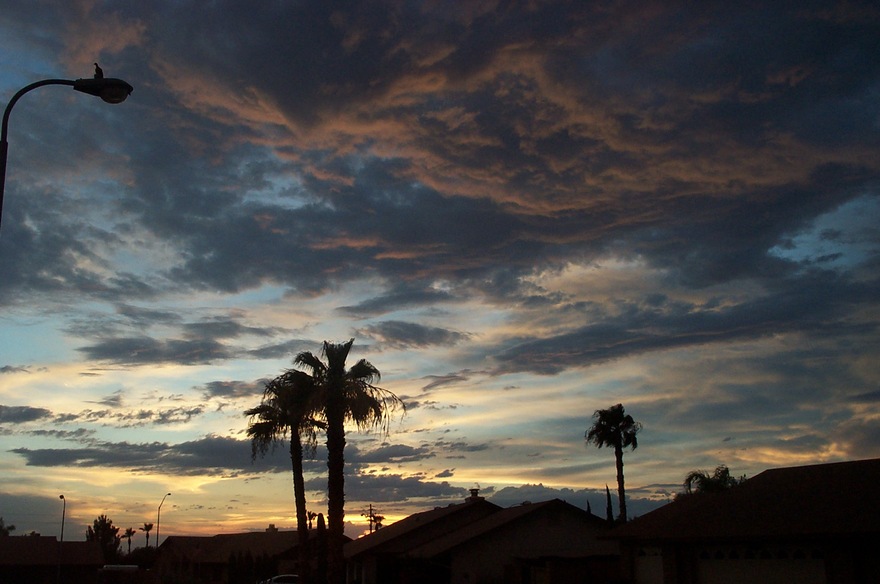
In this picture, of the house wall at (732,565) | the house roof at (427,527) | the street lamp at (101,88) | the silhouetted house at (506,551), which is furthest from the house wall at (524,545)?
the street lamp at (101,88)

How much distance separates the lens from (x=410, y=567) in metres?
44.5

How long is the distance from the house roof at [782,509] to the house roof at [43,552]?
6054 centimetres

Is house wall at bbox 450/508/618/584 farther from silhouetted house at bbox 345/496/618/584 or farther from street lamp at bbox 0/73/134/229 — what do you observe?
street lamp at bbox 0/73/134/229

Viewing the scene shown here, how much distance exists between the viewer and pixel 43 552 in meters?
76.8

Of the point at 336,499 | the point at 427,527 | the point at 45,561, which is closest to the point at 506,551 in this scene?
the point at 427,527

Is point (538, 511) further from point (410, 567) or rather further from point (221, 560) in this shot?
point (221, 560)

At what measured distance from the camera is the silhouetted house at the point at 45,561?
243ft

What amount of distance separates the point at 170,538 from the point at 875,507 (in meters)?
97.2

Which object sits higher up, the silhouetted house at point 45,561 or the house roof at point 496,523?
the house roof at point 496,523

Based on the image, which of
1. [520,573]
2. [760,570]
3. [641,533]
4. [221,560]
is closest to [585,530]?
[520,573]

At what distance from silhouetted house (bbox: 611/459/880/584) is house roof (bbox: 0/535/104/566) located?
60248mm

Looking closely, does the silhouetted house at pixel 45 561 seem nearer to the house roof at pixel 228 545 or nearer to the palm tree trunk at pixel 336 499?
the house roof at pixel 228 545

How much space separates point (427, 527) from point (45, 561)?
4281 cm

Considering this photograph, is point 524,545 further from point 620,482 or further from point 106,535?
point 106,535
